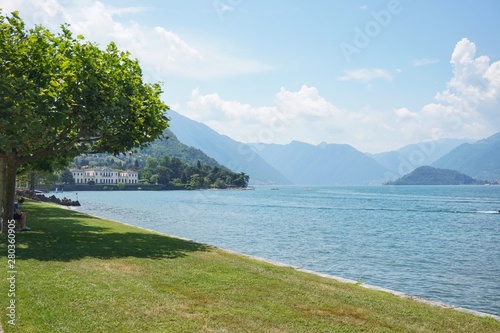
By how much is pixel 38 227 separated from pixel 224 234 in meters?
22.5

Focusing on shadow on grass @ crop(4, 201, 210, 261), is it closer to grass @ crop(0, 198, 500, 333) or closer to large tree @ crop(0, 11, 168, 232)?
grass @ crop(0, 198, 500, 333)

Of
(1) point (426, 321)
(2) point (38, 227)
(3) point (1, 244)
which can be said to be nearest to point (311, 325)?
(1) point (426, 321)

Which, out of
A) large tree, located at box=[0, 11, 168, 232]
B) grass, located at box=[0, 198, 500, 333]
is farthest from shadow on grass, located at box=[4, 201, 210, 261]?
large tree, located at box=[0, 11, 168, 232]

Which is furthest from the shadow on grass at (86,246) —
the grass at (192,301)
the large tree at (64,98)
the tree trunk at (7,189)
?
the large tree at (64,98)

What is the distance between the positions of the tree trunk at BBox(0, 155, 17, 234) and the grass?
763 cm

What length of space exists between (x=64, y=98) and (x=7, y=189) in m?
7.66

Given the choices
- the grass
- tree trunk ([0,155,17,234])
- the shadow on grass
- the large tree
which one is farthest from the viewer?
tree trunk ([0,155,17,234])

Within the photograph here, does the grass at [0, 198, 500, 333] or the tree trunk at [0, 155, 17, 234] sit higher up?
the tree trunk at [0, 155, 17, 234]

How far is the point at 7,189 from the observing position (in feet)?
90.6

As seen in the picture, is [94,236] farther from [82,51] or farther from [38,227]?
[82,51]

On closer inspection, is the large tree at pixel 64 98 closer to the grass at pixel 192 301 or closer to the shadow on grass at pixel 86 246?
the shadow on grass at pixel 86 246

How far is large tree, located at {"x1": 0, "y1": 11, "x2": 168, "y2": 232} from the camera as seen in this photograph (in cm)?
2261

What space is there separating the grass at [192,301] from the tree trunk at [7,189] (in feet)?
25.0

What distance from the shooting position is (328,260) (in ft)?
112
